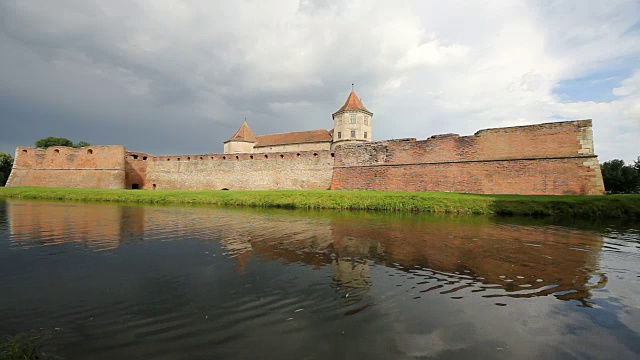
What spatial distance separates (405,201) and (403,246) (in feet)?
26.1

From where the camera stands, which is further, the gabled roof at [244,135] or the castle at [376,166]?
the gabled roof at [244,135]

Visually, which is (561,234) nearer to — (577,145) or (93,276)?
(577,145)

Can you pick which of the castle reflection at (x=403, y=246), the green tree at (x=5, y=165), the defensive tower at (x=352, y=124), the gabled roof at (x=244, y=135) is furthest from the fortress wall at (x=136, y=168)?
the green tree at (x=5, y=165)

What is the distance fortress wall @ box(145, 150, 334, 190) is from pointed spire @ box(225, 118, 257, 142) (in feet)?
52.6

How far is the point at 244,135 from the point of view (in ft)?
145

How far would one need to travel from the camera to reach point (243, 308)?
323 centimetres

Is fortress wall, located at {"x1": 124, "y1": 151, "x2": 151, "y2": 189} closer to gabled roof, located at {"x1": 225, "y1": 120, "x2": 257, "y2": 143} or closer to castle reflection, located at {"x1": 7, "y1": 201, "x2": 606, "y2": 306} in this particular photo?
gabled roof, located at {"x1": 225, "y1": 120, "x2": 257, "y2": 143}

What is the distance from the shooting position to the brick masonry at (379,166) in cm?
1452

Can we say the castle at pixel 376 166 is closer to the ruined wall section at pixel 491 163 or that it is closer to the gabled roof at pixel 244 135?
the ruined wall section at pixel 491 163

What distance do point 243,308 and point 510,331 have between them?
8.41 ft

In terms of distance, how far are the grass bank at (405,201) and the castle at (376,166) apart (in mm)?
2049

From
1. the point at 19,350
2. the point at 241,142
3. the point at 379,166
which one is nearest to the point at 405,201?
the point at 379,166

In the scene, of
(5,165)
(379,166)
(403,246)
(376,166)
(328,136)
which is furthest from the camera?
(5,165)

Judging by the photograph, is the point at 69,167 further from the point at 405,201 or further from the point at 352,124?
the point at 352,124
